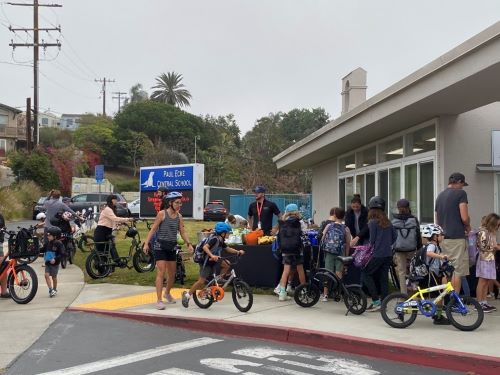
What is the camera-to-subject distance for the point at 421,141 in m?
12.2

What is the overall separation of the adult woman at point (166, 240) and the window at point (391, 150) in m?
6.06

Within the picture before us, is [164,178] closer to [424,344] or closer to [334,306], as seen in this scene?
[334,306]

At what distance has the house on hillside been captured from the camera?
69.4 m

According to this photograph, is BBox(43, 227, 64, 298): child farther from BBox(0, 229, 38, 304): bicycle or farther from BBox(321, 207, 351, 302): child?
BBox(321, 207, 351, 302): child

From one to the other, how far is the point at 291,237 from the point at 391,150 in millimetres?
5547

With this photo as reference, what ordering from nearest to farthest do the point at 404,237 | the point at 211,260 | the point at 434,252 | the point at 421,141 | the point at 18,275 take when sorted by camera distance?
the point at 434,252, the point at 404,237, the point at 211,260, the point at 18,275, the point at 421,141

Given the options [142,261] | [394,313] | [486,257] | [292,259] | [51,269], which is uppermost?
[486,257]

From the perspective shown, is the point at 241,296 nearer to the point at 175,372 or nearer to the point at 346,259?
the point at 346,259

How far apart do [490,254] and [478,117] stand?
3766mm

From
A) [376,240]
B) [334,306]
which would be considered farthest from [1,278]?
[376,240]

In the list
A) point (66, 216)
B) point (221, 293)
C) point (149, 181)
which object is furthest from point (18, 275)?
point (149, 181)

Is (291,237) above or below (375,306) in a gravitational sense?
above

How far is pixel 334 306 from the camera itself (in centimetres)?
911

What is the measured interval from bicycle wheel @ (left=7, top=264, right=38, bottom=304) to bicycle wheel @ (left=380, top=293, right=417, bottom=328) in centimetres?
581
